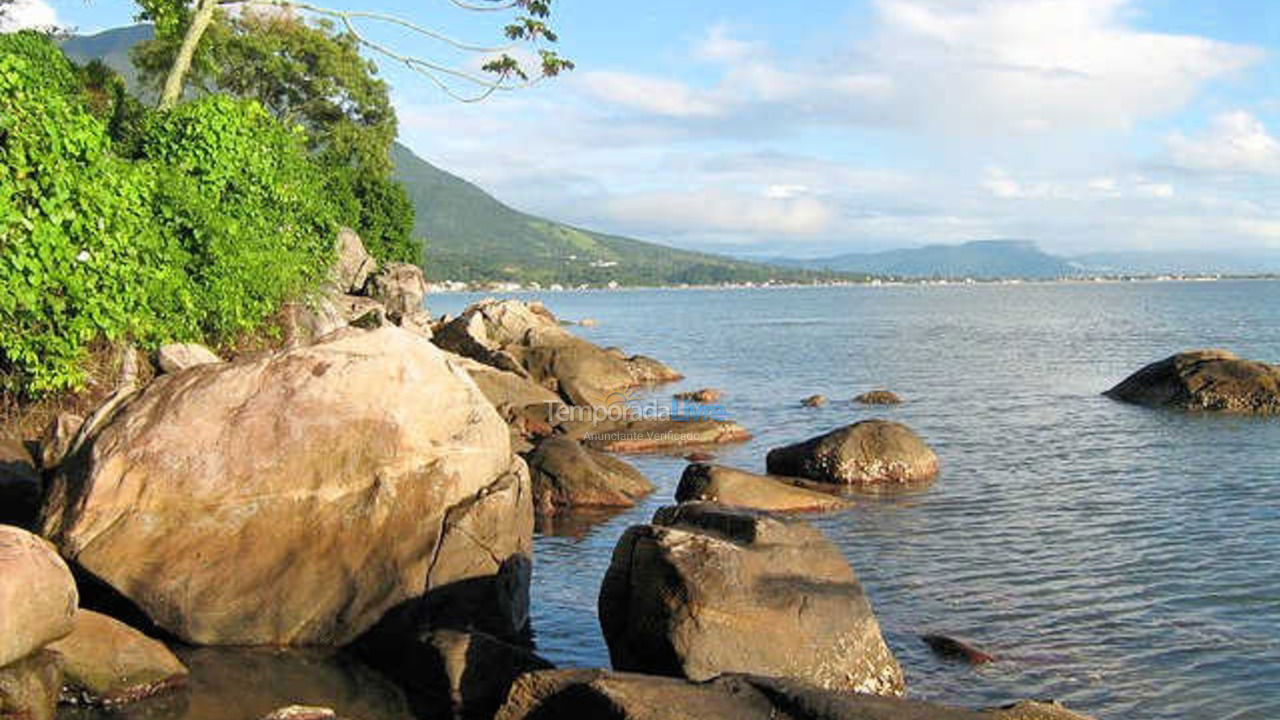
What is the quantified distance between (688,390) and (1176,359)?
54.7 ft

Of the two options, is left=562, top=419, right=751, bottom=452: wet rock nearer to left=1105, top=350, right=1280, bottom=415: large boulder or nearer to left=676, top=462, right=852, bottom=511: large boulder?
left=676, top=462, right=852, bottom=511: large boulder

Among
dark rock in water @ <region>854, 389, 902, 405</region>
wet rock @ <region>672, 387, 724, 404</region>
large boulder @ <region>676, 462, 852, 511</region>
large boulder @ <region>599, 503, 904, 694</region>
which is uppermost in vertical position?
large boulder @ <region>599, 503, 904, 694</region>

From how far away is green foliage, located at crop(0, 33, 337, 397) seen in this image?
1441 centimetres

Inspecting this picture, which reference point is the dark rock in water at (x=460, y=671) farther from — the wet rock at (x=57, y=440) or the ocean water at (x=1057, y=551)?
the wet rock at (x=57, y=440)

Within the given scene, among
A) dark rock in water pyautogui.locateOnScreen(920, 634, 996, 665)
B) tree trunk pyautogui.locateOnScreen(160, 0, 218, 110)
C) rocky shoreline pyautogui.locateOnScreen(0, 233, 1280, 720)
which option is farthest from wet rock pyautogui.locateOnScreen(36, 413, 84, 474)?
tree trunk pyautogui.locateOnScreen(160, 0, 218, 110)

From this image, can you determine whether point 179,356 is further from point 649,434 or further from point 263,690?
point 649,434

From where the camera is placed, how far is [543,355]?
36.5 meters

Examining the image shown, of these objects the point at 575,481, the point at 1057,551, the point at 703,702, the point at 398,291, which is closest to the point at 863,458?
the point at 1057,551

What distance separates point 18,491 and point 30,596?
4457 millimetres

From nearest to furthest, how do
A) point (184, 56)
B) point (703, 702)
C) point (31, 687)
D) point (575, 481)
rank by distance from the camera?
point (703, 702)
point (31, 687)
point (575, 481)
point (184, 56)

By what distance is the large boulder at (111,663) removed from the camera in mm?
9625

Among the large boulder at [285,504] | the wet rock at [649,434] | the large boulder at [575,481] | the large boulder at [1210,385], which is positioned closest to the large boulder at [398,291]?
the wet rock at [649,434]

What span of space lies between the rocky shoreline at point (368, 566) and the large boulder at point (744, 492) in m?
5.92

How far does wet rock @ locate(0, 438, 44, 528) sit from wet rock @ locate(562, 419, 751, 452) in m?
14.1
